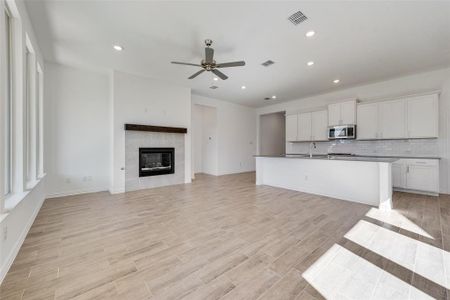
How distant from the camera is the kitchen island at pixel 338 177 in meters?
3.54

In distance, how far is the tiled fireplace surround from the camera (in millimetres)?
4988

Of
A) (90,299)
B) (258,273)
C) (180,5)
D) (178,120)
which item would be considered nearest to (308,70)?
(180,5)

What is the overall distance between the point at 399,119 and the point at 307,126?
248 centimetres

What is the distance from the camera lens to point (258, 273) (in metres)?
1.76

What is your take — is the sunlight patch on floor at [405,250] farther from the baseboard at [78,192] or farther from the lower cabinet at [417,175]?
the baseboard at [78,192]

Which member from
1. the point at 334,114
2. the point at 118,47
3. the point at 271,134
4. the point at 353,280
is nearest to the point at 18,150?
the point at 118,47

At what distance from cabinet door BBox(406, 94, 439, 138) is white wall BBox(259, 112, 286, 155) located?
5.11 m

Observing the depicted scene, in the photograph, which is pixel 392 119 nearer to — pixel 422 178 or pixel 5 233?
pixel 422 178

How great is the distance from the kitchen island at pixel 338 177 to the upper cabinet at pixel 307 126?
82.6 inches

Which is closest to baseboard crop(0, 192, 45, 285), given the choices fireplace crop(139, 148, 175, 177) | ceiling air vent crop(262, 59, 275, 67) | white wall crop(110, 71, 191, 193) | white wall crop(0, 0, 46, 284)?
white wall crop(0, 0, 46, 284)

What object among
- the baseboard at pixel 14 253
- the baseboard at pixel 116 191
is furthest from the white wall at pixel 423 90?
the baseboard at pixel 14 253

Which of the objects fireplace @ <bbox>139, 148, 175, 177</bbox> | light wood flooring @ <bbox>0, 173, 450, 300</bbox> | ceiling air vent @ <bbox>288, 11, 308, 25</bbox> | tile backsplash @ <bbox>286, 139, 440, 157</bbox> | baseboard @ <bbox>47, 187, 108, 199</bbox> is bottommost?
light wood flooring @ <bbox>0, 173, 450, 300</bbox>

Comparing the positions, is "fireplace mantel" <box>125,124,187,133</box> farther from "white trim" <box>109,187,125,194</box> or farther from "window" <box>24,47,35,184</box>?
"window" <box>24,47,35,184</box>

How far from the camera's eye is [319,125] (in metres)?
6.49
